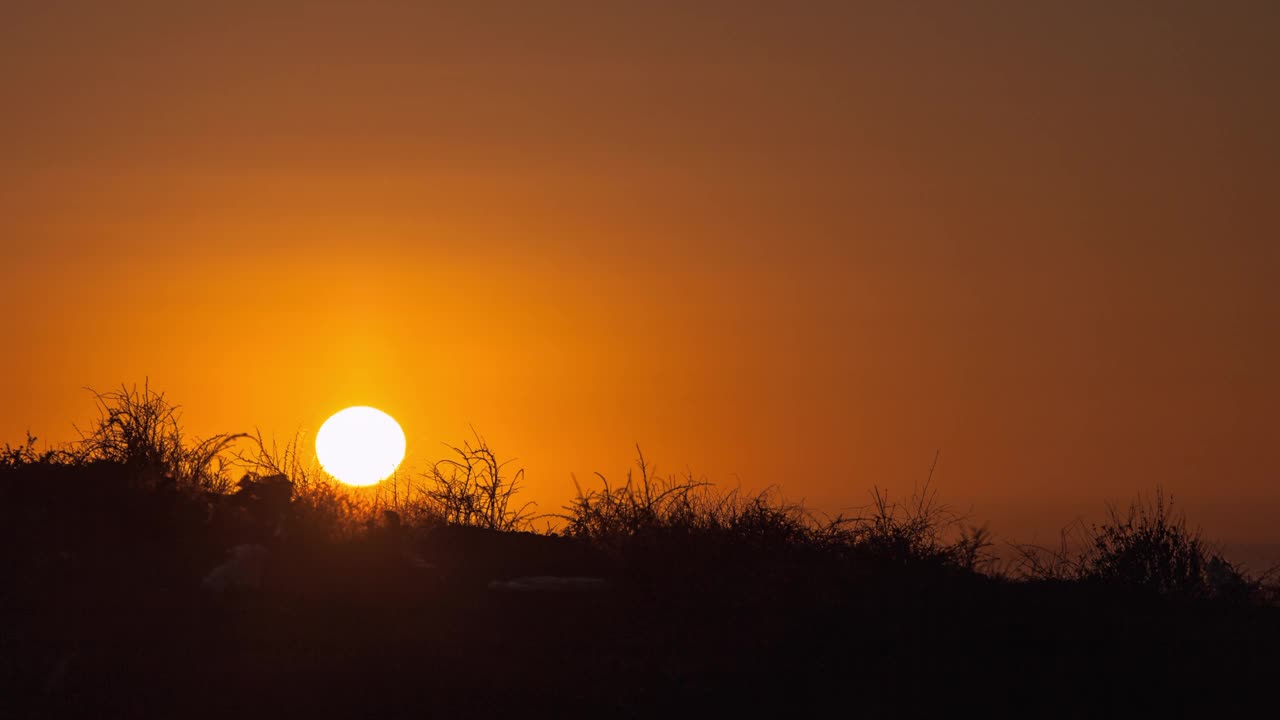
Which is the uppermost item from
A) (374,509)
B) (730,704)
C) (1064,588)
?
(374,509)

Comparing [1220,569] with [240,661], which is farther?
[1220,569]

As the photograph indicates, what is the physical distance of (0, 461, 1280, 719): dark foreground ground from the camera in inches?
414

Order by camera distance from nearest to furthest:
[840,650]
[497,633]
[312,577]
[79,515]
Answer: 1. [840,650]
2. [497,633]
3. [312,577]
4. [79,515]

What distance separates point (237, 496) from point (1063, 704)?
10503mm

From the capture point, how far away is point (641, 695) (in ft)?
35.3

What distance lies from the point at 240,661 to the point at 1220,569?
37.5 feet

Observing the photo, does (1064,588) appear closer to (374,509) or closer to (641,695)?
(641,695)

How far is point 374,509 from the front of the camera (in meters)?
15.4

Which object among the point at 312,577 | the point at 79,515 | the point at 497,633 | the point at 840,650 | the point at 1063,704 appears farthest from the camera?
the point at 79,515

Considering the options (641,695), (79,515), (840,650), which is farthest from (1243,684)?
(79,515)

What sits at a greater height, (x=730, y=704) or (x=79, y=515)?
(x=79, y=515)

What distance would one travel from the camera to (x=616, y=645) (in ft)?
38.5

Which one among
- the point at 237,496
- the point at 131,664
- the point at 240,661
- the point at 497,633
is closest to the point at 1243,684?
the point at 497,633

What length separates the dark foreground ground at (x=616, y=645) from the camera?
10516mm
